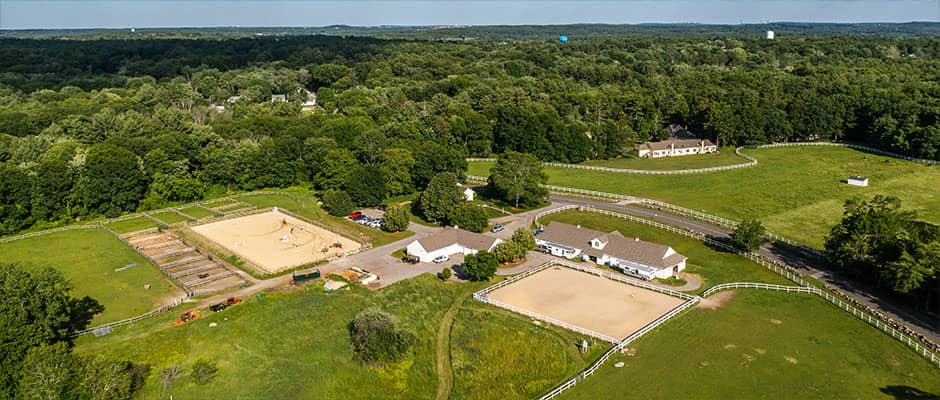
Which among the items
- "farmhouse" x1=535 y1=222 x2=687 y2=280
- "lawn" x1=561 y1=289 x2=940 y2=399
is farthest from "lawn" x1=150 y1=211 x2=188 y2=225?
"lawn" x1=561 y1=289 x2=940 y2=399

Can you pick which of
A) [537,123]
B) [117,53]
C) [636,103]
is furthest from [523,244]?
[117,53]

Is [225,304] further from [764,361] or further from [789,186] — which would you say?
[789,186]

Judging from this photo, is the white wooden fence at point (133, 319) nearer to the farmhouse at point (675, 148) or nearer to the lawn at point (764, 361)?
the lawn at point (764, 361)

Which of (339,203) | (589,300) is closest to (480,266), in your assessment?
(589,300)

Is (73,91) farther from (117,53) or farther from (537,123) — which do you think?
(537,123)

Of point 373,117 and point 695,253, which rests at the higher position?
point 373,117

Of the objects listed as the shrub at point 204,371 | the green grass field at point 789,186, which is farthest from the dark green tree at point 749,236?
the shrub at point 204,371

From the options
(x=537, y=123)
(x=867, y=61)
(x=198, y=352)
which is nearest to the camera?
(x=198, y=352)
